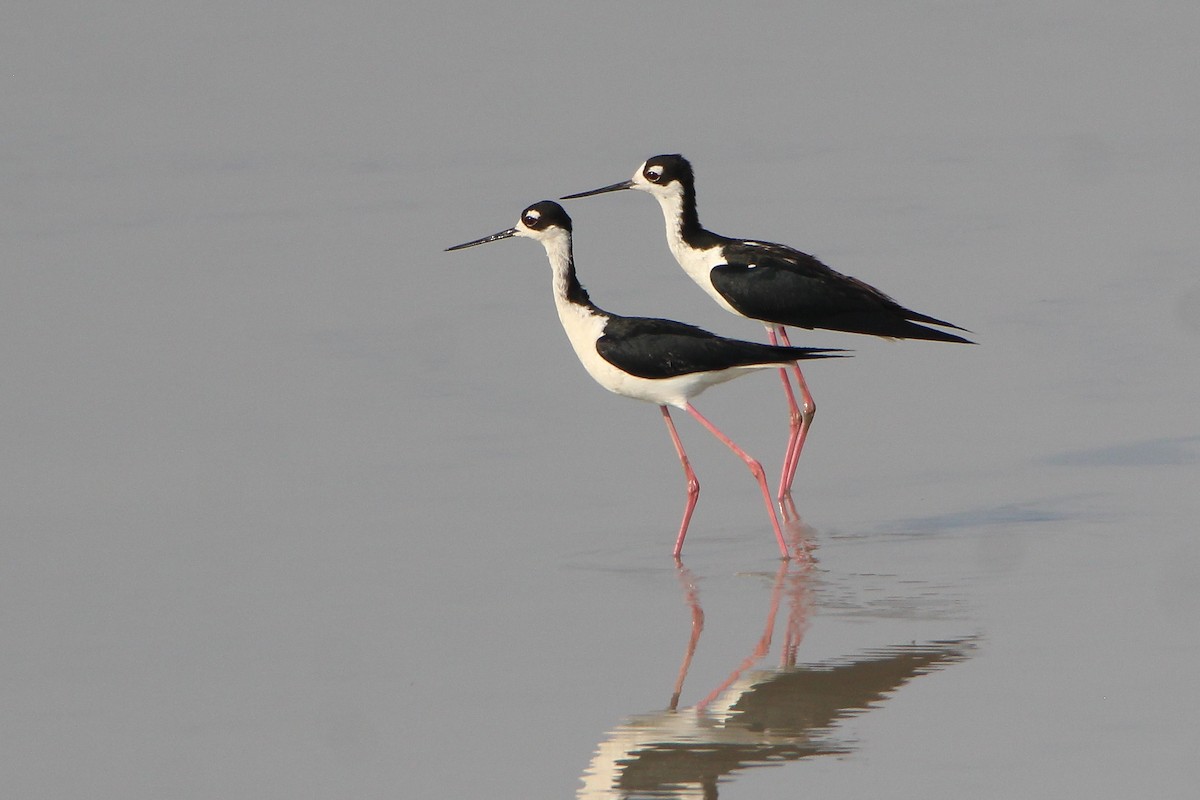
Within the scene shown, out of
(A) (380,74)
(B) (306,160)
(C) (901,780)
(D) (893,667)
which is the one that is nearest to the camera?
(C) (901,780)

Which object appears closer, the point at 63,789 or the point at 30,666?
the point at 63,789

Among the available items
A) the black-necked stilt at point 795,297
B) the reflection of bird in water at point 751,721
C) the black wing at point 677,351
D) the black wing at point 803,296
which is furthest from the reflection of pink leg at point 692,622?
the black wing at point 803,296

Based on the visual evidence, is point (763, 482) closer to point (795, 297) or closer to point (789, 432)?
point (789, 432)

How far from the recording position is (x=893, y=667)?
6762 mm

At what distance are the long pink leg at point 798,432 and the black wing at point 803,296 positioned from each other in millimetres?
278

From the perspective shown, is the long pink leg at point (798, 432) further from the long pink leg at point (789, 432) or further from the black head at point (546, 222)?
the black head at point (546, 222)

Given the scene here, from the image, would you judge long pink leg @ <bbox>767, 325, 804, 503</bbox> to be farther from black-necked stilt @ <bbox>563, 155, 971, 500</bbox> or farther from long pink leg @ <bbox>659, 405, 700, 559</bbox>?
long pink leg @ <bbox>659, 405, 700, 559</bbox>

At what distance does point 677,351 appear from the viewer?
8734 mm

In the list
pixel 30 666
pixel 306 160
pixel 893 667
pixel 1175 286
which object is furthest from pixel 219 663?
pixel 306 160

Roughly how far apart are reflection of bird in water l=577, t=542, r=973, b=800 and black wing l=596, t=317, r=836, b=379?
5.50 ft

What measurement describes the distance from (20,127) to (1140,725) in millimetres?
11852

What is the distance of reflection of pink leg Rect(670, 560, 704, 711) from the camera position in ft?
21.9

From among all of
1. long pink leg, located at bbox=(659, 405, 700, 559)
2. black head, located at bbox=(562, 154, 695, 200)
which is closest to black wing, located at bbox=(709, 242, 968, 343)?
black head, located at bbox=(562, 154, 695, 200)

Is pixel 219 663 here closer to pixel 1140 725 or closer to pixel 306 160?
pixel 1140 725
